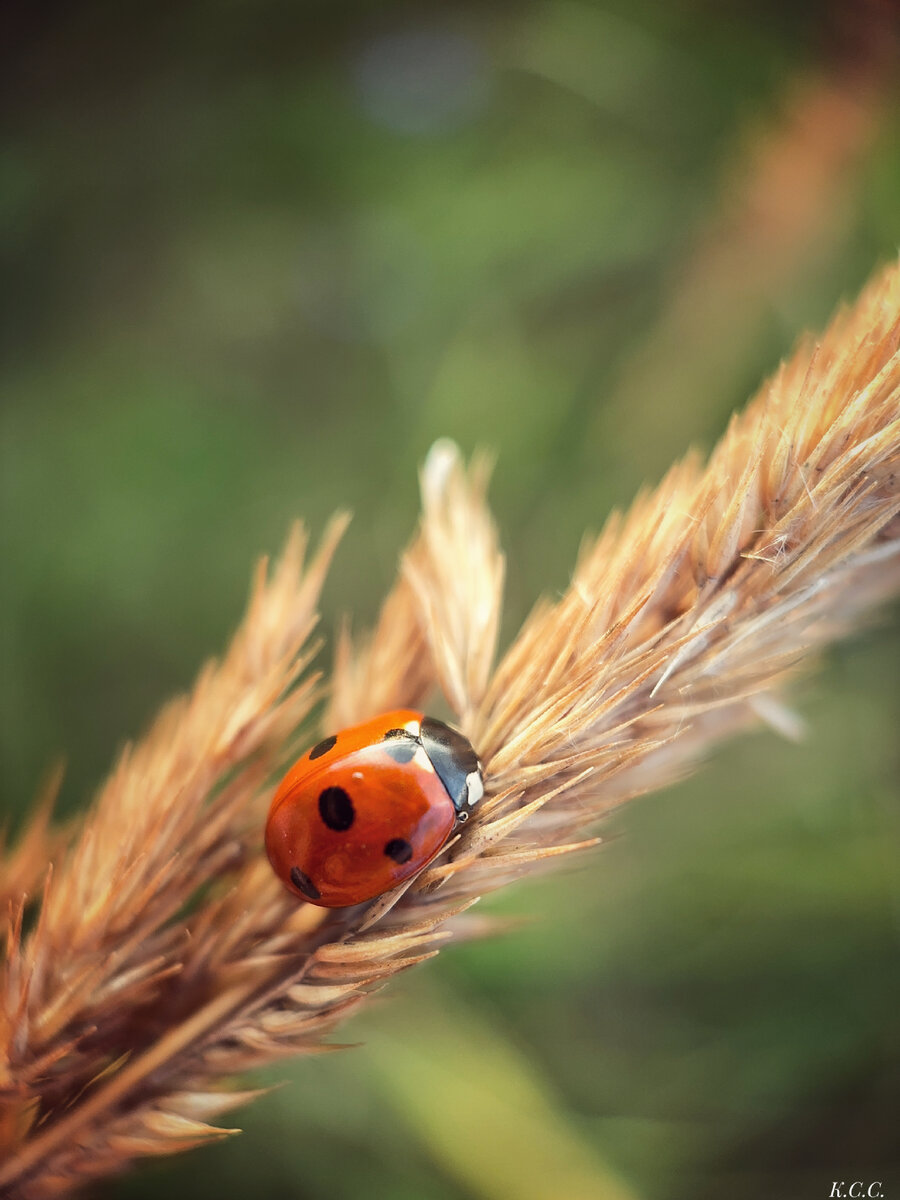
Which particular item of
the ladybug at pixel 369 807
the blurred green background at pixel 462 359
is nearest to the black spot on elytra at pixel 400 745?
the ladybug at pixel 369 807

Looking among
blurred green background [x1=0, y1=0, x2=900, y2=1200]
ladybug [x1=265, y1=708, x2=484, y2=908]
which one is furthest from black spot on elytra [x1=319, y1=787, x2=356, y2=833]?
blurred green background [x1=0, y1=0, x2=900, y2=1200]

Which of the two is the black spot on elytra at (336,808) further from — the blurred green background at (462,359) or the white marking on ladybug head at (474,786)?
the blurred green background at (462,359)

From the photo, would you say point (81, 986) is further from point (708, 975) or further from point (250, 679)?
point (708, 975)

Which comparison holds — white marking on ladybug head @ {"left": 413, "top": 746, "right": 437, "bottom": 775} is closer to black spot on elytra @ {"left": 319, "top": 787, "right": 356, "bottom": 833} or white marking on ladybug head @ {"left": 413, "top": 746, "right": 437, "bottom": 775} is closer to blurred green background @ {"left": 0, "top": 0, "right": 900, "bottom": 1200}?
black spot on elytra @ {"left": 319, "top": 787, "right": 356, "bottom": 833}

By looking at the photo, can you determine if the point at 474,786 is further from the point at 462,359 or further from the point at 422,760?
the point at 462,359

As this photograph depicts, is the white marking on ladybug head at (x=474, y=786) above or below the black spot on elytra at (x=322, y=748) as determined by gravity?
below

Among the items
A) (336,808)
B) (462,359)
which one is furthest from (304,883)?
(462,359)

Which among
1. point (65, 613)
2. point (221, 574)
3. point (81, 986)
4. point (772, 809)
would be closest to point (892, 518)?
point (81, 986)
